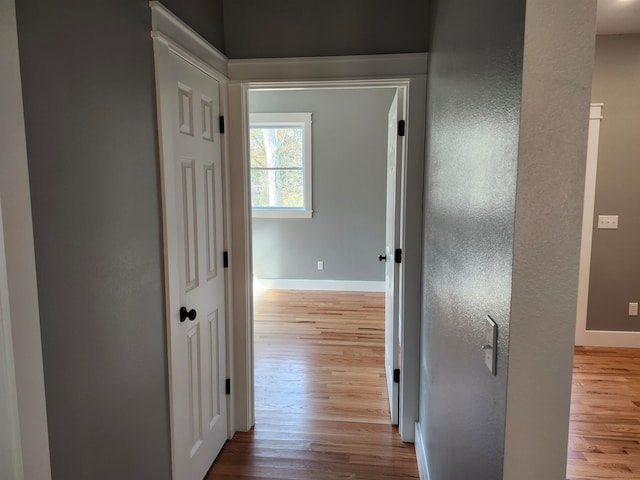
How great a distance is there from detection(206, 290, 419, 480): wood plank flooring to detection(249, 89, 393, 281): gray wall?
1.27 metres

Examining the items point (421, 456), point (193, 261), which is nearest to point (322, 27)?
point (193, 261)

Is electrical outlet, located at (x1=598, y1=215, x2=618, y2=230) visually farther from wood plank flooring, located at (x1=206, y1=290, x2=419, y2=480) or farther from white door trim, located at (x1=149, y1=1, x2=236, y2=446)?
white door trim, located at (x1=149, y1=1, x2=236, y2=446)

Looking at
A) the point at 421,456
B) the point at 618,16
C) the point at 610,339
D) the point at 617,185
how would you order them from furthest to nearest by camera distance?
the point at 610,339, the point at 617,185, the point at 618,16, the point at 421,456

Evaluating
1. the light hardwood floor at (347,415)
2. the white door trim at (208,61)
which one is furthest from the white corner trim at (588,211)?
A: the white door trim at (208,61)

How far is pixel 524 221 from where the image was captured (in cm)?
80

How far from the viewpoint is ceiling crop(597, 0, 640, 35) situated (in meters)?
2.91

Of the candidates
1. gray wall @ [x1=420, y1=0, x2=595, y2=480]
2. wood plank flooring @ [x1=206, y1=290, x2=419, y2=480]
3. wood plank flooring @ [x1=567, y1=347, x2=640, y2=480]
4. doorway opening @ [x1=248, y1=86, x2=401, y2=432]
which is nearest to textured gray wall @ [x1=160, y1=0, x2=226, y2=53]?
gray wall @ [x1=420, y1=0, x2=595, y2=480]

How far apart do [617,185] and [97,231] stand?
4.12m

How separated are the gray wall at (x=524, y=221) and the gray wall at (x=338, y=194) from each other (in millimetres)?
4405

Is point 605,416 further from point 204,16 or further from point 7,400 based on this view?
point 204,16

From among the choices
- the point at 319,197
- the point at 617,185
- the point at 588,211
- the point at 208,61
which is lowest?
the point at 588,211

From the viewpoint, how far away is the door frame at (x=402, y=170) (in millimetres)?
2168

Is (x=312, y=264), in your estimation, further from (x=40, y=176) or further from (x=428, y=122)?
(x=40, y=176)

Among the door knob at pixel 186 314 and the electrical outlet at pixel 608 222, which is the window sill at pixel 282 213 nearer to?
the electrical outlet at pixel 608 222
